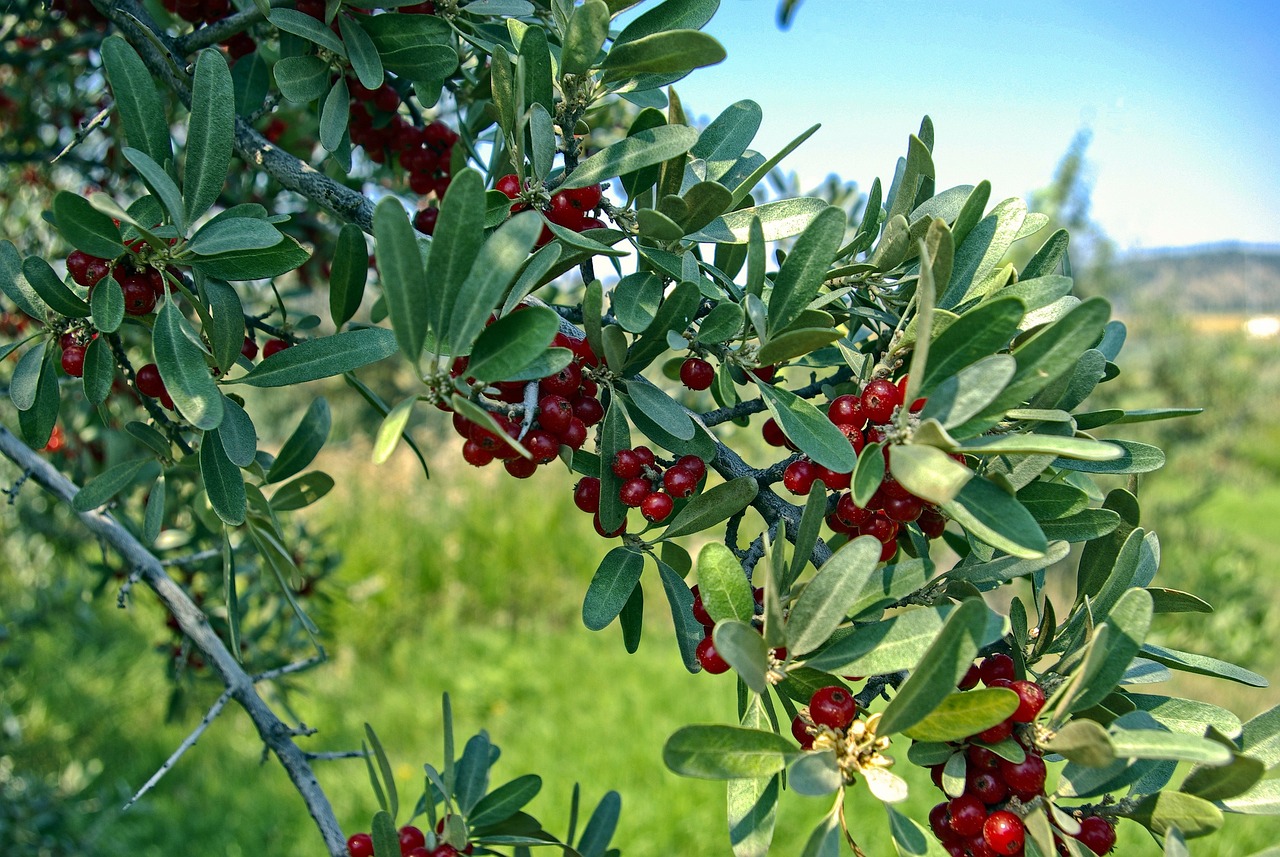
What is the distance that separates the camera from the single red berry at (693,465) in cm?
87

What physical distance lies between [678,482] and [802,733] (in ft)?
0.83

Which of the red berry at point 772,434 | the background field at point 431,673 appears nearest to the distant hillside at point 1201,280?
the background field at point 431,673

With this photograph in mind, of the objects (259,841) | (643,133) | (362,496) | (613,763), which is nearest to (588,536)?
(362,496)

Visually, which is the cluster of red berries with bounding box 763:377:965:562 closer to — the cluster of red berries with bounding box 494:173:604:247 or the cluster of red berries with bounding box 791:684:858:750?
the cluster of red berries with bounding box 791:684:858:750

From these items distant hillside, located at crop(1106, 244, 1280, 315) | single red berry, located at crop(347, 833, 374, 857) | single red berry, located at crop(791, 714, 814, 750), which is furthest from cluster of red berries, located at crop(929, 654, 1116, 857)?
distant hillside, located at crop(1106, 244, 1280, 315)

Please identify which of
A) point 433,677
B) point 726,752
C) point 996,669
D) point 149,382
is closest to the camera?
point 726,752

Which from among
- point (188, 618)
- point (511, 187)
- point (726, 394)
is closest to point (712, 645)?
point (726, 394)

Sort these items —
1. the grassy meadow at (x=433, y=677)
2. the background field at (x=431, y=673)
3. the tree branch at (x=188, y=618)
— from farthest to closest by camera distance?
1. the grassy meadow at (x=433, y=677)
2. the background field at (x=431, y=673)
3. the tree branch at (x=188, y=618)

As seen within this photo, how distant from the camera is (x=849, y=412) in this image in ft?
2.59

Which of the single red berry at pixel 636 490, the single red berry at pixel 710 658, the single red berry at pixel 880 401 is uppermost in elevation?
the single red berry at pixel 880 401

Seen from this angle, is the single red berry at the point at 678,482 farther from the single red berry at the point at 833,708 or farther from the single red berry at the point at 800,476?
the single red berry at the point at 833,708

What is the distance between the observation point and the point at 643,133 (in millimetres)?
820

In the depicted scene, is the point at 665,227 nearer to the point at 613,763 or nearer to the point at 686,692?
the point at 613,763

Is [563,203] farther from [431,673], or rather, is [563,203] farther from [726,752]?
[431,673]
